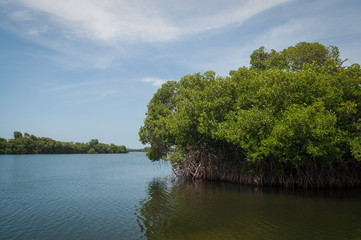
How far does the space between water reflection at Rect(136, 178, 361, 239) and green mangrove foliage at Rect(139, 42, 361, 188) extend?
272 centimetres

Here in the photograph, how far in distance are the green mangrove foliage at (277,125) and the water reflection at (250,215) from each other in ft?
8.92

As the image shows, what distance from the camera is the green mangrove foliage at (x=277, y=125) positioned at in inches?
631

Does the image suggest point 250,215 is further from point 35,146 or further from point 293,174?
point 35,146

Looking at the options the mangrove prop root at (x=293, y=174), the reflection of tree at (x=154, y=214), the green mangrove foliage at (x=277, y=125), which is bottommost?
the reflection of tree at (x=154, y=214)

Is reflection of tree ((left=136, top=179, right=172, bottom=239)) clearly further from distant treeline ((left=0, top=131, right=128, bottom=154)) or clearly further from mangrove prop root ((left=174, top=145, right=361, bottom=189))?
distant treeline ((left=0, top=131, right=128, bottom=154))

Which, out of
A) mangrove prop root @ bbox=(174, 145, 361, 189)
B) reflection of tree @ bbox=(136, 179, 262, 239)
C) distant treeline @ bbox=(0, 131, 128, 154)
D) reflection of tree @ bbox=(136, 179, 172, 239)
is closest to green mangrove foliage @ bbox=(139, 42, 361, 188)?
mangrove prop root @ bbox=(174, 145, 361, 189)

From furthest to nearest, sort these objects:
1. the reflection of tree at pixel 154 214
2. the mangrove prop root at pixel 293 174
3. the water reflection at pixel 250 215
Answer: the mangrove prop root at pixel 293 174, the reflection of tree at pixel 154 214, the water reflection at pixel 250 215

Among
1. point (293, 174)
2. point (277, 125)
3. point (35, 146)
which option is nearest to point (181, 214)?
point (277, 125)

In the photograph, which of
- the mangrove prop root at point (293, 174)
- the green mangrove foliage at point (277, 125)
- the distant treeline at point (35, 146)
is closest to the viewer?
the green mangrove foliage at point (277, 125)

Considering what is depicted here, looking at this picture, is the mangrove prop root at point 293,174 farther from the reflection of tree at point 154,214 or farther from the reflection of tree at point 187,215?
the reflection of tree at point 154,214

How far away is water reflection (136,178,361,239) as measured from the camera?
995 cm

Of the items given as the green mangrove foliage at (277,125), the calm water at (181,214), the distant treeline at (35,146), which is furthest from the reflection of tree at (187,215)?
the distant treeline at (35,146)

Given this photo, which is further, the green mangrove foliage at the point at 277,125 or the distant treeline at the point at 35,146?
the distant treeline at the point at 35,146

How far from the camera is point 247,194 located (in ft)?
60.0
